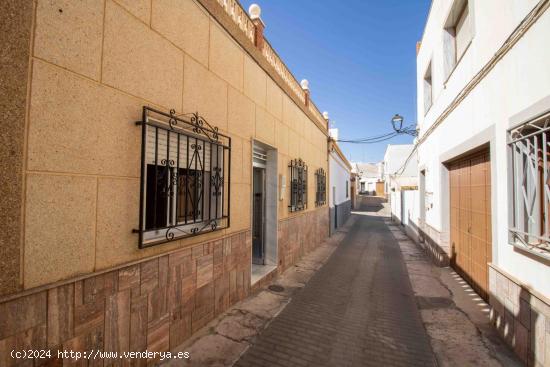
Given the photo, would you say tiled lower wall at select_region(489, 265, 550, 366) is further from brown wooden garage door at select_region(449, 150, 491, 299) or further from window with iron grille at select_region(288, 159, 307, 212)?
window with iron grille at select_region(288, 159, 307, 212)

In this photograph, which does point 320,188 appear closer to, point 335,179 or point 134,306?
point 335,179

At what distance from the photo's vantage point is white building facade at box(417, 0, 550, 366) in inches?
115

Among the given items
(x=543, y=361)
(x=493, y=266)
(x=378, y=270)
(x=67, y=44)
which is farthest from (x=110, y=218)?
(x=378, y=270)

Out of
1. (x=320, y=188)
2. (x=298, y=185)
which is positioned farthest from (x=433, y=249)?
(x=298, y=185)

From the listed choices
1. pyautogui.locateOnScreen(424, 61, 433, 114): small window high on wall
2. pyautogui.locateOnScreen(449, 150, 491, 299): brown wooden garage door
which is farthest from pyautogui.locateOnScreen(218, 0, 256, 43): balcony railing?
pyautogui.locateOnScreen(424, 61, 433, 114): small window high on wall

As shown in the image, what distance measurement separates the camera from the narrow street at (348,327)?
316 centimetres

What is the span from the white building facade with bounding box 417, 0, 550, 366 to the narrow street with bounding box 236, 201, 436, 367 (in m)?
1.21

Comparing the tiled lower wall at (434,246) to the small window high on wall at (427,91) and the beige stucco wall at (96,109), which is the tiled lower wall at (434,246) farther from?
the beige stucco wall at (96,109)

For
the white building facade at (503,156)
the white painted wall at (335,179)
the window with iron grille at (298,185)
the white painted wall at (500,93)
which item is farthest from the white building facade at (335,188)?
the white painted wall at (500,93)

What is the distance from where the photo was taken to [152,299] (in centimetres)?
278

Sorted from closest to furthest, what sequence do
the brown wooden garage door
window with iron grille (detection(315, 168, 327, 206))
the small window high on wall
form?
the brown wooden garage door < the small window high on wall < window with iron grille (detection(315, 168, 327, 206))

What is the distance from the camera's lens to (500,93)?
12.5ft

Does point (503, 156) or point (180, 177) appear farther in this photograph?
point (503, 156)

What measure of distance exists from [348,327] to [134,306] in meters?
2.87
